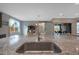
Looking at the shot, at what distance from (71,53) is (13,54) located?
1.63ft

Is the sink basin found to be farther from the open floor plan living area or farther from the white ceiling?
the white ceiling

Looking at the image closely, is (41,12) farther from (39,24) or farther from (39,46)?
(39,46)

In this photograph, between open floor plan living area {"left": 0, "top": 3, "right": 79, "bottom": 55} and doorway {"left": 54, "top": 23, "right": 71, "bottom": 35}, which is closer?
open floor plan living area {"left": 0, "top": 3, "right": 79, "bottom": 55}

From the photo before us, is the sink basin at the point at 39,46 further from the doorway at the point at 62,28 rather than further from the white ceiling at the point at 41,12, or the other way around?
the white ceiling at the point at 41,12

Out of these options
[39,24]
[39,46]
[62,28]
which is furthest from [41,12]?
[39,46]

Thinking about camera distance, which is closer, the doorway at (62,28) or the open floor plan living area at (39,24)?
the open floor plan living area at (39,24)

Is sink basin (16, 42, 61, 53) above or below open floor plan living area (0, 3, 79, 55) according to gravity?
below

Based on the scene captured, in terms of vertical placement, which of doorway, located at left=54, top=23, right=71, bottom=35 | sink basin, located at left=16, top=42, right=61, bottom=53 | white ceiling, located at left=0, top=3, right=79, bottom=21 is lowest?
sink basin, located at left=16, top=42, right=61, bottom=53

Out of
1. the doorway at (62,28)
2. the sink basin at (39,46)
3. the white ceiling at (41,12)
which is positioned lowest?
the sink basin at (39,46)

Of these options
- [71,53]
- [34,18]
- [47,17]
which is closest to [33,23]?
[34,18]

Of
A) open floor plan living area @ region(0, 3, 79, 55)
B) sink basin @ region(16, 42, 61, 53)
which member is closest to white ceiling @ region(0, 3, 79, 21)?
open floor plan living area @ region(0, 3, 79, 55)

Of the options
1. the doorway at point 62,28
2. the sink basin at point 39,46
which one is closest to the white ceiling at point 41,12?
the doorway at point 62,28

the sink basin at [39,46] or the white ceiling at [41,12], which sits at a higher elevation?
the white ceiling at [41,12]

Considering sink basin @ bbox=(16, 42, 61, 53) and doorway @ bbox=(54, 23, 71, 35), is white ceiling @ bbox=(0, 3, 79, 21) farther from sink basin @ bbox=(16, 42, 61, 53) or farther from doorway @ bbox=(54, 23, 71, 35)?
sink basin @ bbox=(16, 42, 61, 53)
